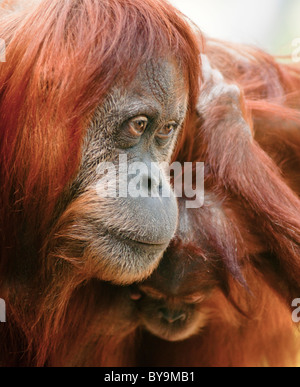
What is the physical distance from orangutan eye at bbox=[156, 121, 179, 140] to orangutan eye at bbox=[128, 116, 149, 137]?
0.11 metres

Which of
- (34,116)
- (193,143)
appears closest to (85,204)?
(34,116)

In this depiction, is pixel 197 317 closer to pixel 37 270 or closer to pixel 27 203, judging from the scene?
pixel 37 270

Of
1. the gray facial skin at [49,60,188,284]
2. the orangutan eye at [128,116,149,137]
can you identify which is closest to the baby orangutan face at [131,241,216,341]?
the gray facial skin at [49,60,188,284]

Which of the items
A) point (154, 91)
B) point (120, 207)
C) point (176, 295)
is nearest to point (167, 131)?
point (154, 91)

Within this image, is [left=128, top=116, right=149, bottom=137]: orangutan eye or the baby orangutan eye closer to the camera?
[left=128, top=116, right=149, bottom=137]: orangutan eye

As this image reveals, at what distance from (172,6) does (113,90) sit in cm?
33

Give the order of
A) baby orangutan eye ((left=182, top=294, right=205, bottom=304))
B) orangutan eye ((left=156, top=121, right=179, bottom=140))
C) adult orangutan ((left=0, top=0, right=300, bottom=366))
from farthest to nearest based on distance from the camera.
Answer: baby orangutan eye ((left=182, top=294, right=205, bottom=304)) < orangutan eye ((left=156, top=121, right=179, bottom=140)) < adult orangutan ((left=0, top=0, right=300, bottom=366))

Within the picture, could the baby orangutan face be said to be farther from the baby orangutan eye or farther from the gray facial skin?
the gray facial skin

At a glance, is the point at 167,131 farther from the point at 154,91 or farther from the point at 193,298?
the point at 193,298

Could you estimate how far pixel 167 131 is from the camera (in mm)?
1484

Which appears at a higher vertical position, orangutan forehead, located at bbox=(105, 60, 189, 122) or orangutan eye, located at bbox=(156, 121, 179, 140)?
orangutan forehead, located at bbox=(105, 60, 189, 122)

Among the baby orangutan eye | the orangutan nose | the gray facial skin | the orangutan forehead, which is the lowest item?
the orangutan nose

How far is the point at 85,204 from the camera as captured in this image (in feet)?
4.32

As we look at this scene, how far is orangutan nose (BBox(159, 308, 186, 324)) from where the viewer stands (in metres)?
1.64
